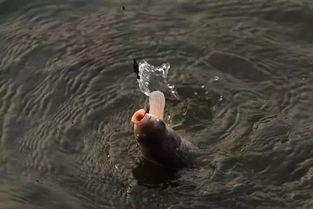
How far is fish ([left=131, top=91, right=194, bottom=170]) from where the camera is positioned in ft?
15.7

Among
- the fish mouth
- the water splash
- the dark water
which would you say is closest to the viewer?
the fish mouth

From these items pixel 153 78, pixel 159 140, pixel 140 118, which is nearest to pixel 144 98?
pixel 153 78

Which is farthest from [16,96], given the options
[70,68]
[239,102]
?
[239,102]

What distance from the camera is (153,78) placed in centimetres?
623

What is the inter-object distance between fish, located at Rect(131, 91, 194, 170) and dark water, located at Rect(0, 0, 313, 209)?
4.8 inches

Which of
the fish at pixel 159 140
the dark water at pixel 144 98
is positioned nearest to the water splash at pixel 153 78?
the dark water at pixel 144 98

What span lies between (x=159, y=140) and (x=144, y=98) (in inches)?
47.1

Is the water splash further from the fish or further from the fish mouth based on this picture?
the fish mouth

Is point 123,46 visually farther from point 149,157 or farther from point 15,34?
point 149,157

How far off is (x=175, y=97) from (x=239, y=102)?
59 centimetres

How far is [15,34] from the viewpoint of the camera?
22.6 ft

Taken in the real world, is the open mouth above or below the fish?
above

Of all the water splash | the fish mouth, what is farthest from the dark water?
the fish mouth

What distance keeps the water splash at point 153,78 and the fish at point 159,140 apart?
944mm
